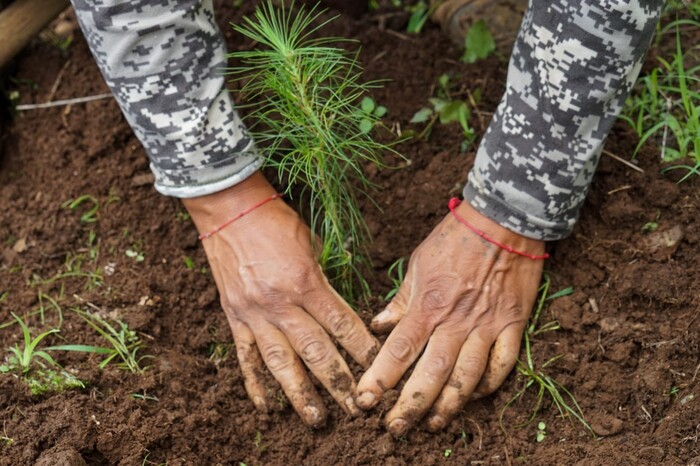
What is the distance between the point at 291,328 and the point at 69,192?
104cm

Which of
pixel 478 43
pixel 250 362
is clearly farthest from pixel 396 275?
pixel 478 43

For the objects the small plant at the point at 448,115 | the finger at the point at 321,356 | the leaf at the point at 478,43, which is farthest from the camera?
the leaf at the point at 478,43

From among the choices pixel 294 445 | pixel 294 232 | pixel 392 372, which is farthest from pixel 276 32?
pixel 294 445

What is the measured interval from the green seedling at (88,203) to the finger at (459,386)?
1336 mm

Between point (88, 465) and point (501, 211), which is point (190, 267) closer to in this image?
point (88, 465)

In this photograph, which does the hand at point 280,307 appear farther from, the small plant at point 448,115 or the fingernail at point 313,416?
the small plant at point 448,115

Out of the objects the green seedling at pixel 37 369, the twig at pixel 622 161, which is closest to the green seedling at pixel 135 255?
the green seedling at pixel 37 369

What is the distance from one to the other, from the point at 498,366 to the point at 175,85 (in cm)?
121

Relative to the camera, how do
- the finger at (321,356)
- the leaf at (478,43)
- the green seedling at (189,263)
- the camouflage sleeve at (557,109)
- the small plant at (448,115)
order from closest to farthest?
the camouflage sleeve at (557,109), the finger at (321,356), the green seedling at (189,263), the small plant at (448,115), the leaf at (478,43)

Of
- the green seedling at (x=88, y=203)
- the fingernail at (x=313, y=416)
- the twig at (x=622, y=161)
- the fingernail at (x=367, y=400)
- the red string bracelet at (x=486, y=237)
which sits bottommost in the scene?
the fingernail at (x=313, y=416)

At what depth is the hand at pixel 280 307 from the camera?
7.49 ft

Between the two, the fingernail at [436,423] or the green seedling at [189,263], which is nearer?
the fingernail at [436,423]

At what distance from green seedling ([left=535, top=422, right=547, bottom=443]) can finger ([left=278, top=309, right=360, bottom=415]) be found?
0.50m

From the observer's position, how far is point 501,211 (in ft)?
7.57
